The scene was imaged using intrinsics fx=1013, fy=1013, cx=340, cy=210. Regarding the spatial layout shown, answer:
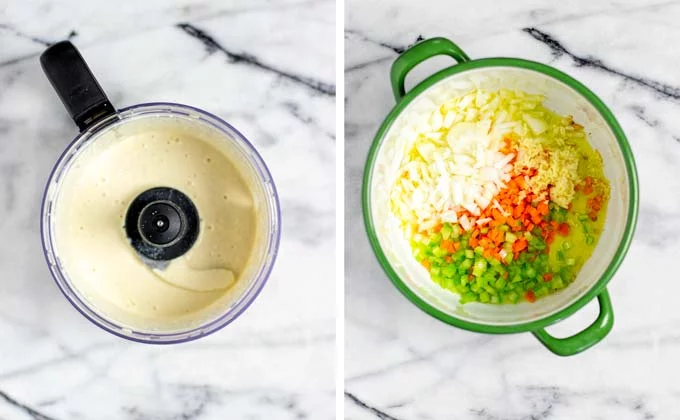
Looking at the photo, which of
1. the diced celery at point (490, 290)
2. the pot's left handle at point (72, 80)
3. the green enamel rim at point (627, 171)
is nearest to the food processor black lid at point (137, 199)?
the pot's left handle at point (72, 80)

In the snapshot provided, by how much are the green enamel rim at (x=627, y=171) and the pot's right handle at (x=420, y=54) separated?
15 millimetres

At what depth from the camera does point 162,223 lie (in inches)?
39.8

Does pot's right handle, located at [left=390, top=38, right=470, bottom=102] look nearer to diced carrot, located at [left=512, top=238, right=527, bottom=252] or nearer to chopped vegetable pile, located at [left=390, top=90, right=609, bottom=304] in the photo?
chopped vegetable pile, located at [left=390, top=90, right=609, bottom=304]

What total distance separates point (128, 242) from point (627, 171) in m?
0.51

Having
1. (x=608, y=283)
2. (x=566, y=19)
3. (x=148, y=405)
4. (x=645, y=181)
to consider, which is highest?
(x=566, y=19)

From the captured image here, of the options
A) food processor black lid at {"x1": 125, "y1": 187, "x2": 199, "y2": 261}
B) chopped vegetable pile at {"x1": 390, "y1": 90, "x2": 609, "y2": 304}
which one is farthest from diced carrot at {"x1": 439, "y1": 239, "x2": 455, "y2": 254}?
food processor black lid at {"x1": 125, "y1": 187, "x2": 199, "y2": 261}

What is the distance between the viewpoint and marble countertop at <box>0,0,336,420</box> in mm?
1075

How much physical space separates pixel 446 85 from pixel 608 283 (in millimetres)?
277

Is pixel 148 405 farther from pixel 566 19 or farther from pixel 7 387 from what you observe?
pixel 566 19

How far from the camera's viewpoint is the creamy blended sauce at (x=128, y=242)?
104 centimetres

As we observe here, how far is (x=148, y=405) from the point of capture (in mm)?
1088

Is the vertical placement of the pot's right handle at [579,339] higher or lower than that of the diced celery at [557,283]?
lower

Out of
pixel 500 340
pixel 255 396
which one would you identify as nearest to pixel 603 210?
pixel 500 340

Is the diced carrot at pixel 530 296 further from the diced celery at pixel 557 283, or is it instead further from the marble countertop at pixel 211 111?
the marble countertop at pixel 211 111
